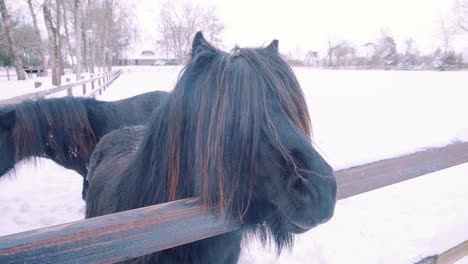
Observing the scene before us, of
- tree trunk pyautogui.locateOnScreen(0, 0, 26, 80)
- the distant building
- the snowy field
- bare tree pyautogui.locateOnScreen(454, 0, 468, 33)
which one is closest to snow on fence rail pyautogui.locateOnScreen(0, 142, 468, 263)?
the snowy field

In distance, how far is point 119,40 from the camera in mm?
55094

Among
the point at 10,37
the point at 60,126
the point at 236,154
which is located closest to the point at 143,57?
the point at 10,37

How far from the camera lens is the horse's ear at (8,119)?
11.7 ft

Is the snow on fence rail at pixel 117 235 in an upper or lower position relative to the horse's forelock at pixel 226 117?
lower

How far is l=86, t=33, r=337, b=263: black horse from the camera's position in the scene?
110 centimetres

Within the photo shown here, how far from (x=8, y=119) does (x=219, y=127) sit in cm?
357

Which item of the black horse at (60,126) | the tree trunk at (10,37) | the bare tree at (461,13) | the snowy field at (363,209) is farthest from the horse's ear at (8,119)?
the bare tree at (461,13)

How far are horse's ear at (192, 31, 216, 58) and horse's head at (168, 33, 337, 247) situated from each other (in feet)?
0.06

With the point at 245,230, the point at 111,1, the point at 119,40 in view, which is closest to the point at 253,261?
the point at 245,230

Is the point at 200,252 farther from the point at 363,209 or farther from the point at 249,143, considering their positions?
the point at 363,209

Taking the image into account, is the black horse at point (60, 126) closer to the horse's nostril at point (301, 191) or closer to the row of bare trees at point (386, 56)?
the horse's nostril at point (301, 191)

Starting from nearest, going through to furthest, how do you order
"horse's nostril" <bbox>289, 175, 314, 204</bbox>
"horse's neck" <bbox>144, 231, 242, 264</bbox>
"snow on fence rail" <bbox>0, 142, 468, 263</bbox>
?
"snow on fence rail" <bbox>0, 142, 468, 263</bbox>, "horse's nostril" <bbox>289, 175, 314, 204</bbox>, "horse's neck" <bbox>144, 231, 242, 264</bbox>

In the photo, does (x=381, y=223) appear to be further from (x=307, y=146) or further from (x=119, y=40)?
(x=119, y=40)

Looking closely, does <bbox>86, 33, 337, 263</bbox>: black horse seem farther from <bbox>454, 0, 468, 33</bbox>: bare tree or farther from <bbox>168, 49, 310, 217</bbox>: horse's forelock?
<bbox>454, 0, 468, 33</bbox>: bare tree
